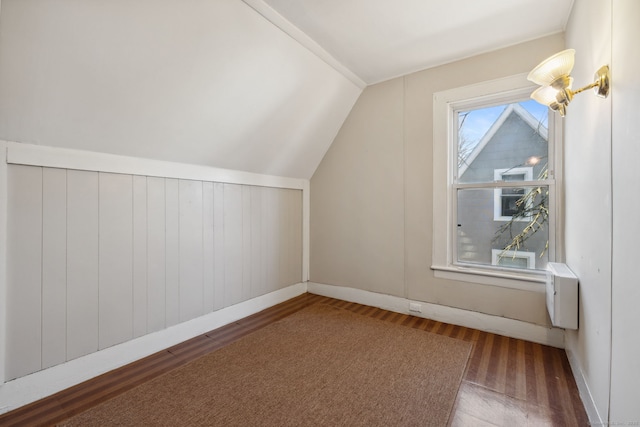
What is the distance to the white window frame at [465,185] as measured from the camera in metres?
2.27

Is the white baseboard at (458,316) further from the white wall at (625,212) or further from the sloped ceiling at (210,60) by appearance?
the sloped ceiling at (210,60)

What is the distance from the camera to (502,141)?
2.52 meters

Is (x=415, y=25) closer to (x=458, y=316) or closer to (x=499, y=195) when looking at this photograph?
(x=499, y=195)

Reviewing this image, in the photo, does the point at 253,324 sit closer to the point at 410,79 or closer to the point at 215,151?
the point at 215,151

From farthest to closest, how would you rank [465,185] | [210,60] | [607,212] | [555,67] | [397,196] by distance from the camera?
[397,196], [465,185], [210,60], [555,67], [607,212]

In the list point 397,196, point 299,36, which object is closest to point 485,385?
point 397,196

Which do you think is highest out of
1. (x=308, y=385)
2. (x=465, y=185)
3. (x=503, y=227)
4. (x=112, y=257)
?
(x=465, y=185)

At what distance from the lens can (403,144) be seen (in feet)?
9.62

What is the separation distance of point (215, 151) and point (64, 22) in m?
1.25

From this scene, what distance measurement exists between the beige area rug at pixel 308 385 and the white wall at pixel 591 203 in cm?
73

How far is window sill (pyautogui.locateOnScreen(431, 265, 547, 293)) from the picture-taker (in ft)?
7.63

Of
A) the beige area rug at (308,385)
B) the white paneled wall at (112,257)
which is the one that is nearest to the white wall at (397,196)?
the beige area rug at (308,385)

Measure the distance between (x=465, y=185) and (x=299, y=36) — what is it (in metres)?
1.99

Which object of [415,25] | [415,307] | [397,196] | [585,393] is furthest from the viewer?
[397,196]
